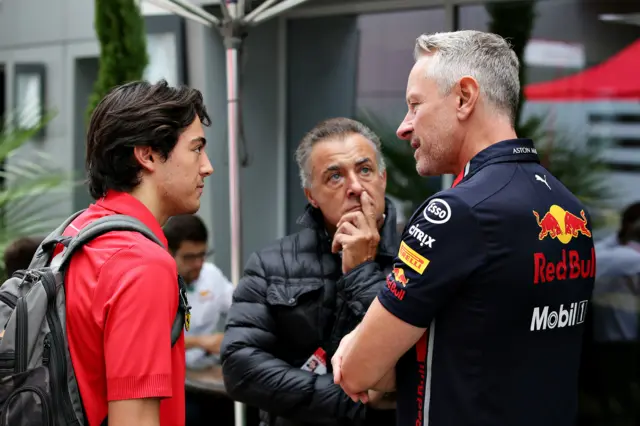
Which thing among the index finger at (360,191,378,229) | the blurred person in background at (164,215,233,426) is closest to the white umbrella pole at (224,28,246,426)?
the blurred person in background at (164,215,233,426)

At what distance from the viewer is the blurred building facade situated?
5332 millimetres

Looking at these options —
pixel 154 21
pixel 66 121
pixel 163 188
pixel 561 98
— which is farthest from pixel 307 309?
pixel 66 121

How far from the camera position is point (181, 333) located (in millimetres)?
2066

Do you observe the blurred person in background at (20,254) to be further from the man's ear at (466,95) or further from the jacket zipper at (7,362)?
the man's ear at (466,95)

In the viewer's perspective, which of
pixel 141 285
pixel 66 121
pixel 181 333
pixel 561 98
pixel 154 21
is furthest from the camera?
pixel 66 121

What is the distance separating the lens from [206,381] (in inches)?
189

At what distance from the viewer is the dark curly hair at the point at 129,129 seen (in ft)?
6.97

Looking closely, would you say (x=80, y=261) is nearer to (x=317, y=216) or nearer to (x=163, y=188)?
(x=163, y=188)

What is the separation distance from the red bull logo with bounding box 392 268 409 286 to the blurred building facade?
345cm

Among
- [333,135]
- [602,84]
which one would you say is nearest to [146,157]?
[333,135]

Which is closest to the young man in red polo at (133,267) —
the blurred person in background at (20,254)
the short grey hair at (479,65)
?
the short grey hair at (479,65)

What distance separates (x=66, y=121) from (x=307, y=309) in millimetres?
5162

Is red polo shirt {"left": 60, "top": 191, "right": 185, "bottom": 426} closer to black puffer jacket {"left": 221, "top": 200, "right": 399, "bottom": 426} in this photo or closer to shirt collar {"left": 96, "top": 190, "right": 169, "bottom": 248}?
shirt collar {"left": 96, "top": 190, "right": 169, "bottom": 248}

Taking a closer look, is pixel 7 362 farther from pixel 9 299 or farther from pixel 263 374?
pixel 263 374
